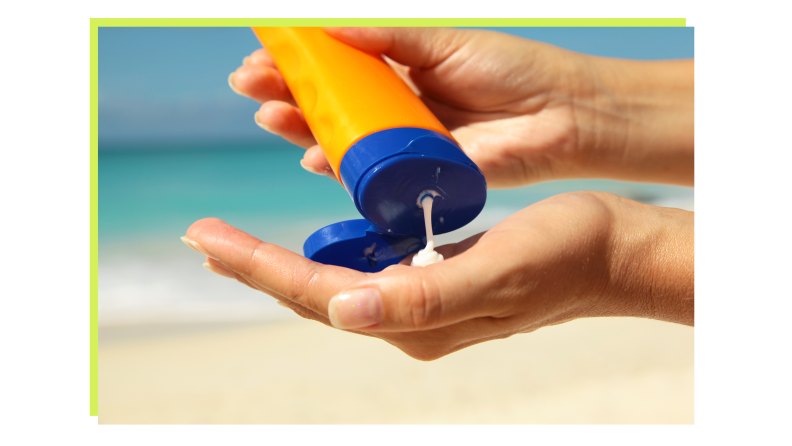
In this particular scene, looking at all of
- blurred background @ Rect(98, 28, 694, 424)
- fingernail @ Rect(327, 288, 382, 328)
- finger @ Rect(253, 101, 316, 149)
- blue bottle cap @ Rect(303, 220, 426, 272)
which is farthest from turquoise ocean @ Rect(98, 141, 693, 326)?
fingernail @ Rect(327, 288, 382, 328)

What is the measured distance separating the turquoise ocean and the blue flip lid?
129 centimetres

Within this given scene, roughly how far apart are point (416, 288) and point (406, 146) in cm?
22

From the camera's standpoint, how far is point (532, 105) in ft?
4.30

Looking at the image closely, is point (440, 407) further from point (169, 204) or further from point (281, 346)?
point (169, 204)

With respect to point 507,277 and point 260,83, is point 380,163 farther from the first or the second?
point 260,83

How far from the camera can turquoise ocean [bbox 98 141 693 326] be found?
239cm

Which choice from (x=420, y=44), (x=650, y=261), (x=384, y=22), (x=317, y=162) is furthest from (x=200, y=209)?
(x=650, y=261)

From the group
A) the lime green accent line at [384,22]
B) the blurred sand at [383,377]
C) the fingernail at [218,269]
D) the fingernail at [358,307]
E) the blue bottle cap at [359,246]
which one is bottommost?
the blurred sand at [383,377]

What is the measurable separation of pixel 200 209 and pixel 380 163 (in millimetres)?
2652

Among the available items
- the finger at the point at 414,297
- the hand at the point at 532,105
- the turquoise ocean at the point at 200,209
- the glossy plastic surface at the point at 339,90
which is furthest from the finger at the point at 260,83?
the turquoise ocean at the point at 200,209

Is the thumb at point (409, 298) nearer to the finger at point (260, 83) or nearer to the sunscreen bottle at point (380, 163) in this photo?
the sunscreen bottle at point (380, 163)

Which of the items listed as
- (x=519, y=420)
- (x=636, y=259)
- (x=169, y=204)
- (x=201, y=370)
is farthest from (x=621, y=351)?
(x=169, y=204)

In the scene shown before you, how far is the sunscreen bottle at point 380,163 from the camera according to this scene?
0.75 meters

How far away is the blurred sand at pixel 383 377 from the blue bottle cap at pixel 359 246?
108 centimetres
